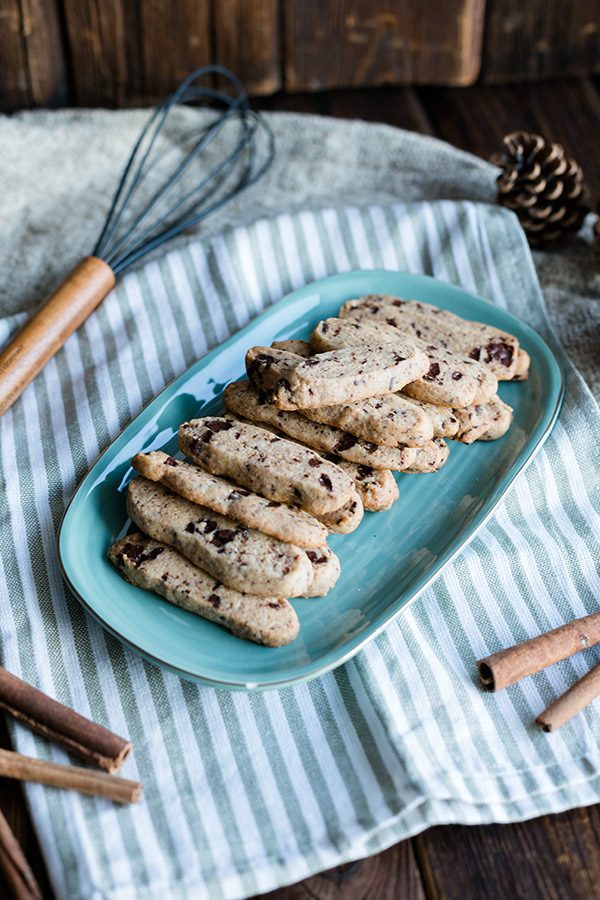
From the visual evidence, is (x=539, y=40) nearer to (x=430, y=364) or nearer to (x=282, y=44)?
(x=282, y=44)

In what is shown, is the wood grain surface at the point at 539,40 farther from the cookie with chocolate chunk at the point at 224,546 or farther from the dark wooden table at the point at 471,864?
the dark wooden table at the point at 471,864

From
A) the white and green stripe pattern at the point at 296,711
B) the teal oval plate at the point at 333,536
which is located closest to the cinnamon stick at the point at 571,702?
the white and green stripe pattern at the point at 296,711

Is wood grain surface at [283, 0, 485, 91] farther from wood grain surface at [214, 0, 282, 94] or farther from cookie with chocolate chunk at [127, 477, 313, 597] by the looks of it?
cookie with chocolate chunk at [127, 477, 313, 597]

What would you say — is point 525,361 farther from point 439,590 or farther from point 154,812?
point 154,812

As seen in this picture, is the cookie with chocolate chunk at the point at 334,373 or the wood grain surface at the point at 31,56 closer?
the cookie with chocolate chunk at the point at 334,373

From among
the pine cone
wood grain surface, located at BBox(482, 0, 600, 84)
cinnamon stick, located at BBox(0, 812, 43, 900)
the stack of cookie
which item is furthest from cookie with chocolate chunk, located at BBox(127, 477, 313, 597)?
wood grain surface, located at BBox(482, 0, 600, 84)
